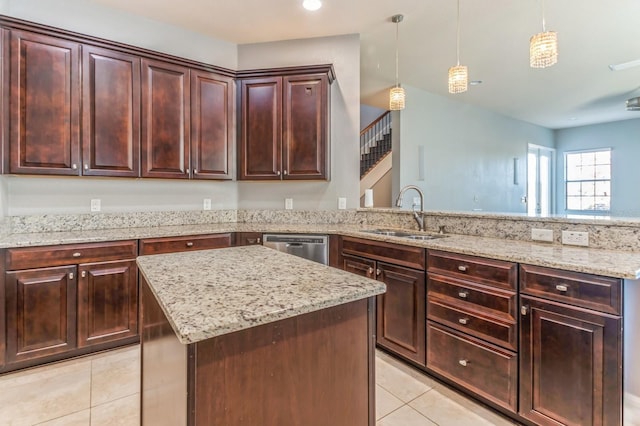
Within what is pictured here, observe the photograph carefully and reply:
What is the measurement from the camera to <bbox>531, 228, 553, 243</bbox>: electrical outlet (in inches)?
84.2

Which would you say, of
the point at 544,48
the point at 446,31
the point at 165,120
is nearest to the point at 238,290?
the point at 544,48

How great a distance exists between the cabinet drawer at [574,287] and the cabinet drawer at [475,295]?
0.12m

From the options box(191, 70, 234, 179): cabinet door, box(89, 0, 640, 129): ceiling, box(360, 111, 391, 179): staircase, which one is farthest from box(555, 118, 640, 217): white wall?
box(191, 70, 234, 179): cabinet door

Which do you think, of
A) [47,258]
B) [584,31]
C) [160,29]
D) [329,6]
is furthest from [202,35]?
[584,31]

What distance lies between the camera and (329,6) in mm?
2990

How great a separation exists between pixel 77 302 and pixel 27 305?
0.91ft

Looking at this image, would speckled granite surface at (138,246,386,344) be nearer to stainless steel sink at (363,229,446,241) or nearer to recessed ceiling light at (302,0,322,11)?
stainless steel sink at (363,229,446,241)

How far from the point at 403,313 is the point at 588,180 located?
26.2 ft

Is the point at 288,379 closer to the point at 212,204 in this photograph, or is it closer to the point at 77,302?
the point at 77,302

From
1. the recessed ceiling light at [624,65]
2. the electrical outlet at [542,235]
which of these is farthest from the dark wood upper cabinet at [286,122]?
the recessed ceiling light at [624,65]

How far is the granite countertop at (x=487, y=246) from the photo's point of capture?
1.54 m

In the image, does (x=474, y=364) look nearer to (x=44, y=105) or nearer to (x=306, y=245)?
(x=306, y=245)

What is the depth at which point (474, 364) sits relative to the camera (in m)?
1.95

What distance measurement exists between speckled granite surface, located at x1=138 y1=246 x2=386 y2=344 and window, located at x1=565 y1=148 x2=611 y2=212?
8878 millimetres
